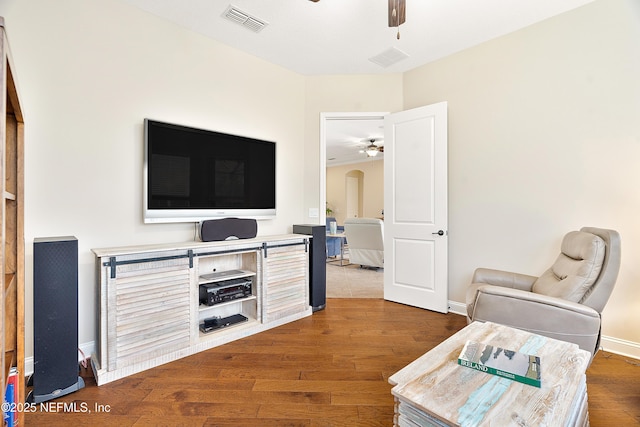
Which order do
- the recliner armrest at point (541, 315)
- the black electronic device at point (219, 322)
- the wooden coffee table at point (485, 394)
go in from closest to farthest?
the wooden coffee table at point (485, 394)
the recliner armrest at point (541, 315)
the black electronic device at point (219, 322)

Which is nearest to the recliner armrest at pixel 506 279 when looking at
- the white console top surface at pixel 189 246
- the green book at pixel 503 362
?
the green book at pixel 503 362

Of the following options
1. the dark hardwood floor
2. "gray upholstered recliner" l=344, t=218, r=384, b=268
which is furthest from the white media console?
"gray upholstered recliner" l=344, t=218, r=384, b=268

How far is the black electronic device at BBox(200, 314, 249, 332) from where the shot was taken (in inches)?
105

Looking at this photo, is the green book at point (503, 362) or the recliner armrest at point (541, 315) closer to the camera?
the green book at point (503, 362)

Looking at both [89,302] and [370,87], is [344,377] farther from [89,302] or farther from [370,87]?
[370,87]

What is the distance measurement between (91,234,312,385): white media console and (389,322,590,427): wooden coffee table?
1727 mm

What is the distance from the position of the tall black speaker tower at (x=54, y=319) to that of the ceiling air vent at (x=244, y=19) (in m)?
2.06

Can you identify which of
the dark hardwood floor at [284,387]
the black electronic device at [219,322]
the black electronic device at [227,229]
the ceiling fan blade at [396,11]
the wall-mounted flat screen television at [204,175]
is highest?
the ceiling fan blade at [396,11]

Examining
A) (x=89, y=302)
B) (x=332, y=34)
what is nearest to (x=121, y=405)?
(x=89, y=302)

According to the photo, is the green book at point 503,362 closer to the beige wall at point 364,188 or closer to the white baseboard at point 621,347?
the white baseboard at point 621,347

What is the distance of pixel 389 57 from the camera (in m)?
3.40

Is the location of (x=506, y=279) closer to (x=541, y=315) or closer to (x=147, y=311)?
(x=541, y=315)

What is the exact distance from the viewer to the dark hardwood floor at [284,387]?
66.4 inches

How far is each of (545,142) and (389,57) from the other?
1710 mm
